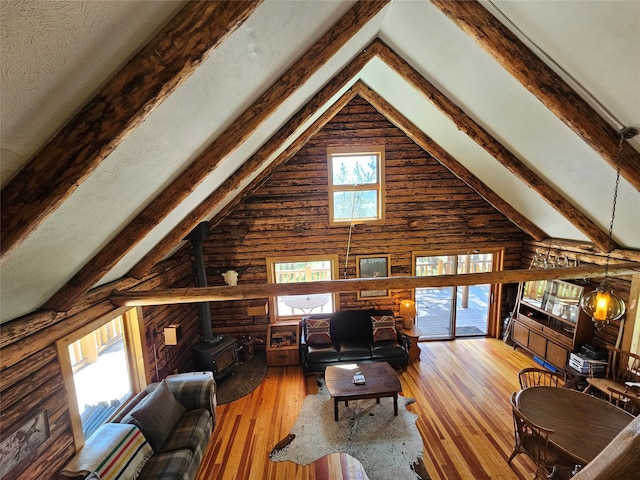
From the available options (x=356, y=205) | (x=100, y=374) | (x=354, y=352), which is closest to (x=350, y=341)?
(x=354, y=352)

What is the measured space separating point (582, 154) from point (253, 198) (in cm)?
505

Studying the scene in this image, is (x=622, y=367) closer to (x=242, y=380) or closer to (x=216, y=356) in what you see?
(x=242, y=380)

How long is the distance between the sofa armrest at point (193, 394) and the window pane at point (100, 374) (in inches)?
27.0

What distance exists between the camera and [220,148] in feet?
9.14

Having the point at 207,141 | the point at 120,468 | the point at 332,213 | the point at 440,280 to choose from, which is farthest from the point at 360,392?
the point at 207,141

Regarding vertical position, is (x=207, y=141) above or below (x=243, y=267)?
above

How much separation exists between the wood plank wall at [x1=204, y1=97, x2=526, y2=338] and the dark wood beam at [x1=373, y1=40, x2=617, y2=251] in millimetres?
1894

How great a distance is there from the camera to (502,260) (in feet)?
21.2

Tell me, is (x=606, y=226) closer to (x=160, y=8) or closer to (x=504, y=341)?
(x=504, y=341)

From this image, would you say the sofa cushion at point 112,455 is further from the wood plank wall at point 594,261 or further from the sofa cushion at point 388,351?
the wood plank wall at point 594,261

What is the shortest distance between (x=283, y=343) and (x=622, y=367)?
5.41 metres

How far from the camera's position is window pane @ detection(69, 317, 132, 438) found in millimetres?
3412

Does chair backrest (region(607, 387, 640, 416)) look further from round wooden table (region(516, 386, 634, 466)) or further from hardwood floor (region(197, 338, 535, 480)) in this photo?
hardwood floor (region(197, 338, 535, 480))

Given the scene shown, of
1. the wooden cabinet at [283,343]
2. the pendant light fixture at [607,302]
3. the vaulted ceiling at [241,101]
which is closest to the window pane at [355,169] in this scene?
the vaulted ceiling at [241,101]
